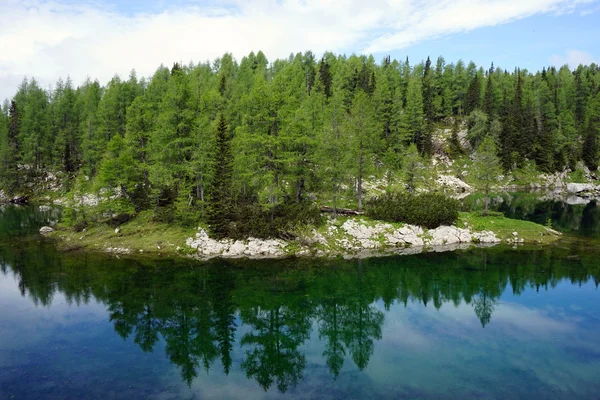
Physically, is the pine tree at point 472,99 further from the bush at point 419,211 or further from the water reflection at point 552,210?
the bush at point 419,211

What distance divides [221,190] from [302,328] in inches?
803

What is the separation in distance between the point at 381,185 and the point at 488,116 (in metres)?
54.5

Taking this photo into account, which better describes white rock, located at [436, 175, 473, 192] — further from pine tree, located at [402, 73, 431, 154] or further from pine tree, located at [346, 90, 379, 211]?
pine tree, located at [346, 90, 379, 211]

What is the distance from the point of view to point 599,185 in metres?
97.6

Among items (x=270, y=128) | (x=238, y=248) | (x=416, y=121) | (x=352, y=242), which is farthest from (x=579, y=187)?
(x=238, y=248)

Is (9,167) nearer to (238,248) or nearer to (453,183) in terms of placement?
(238,248)

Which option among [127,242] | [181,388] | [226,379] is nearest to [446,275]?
[226,379]

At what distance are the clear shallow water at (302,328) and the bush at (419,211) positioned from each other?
645cm

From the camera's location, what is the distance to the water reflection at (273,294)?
19.9 meters

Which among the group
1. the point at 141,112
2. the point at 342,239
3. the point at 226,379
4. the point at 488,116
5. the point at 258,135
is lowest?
the point at 226,379

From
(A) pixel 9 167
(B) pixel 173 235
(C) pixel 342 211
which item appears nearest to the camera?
(B) pixel 173 235

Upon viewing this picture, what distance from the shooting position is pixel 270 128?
4106 cm

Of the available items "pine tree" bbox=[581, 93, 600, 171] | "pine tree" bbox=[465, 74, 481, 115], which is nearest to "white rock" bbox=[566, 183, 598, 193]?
"pine tree" bbox=[581, 93, 600, 171]

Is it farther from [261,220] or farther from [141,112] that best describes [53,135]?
[261,220]
